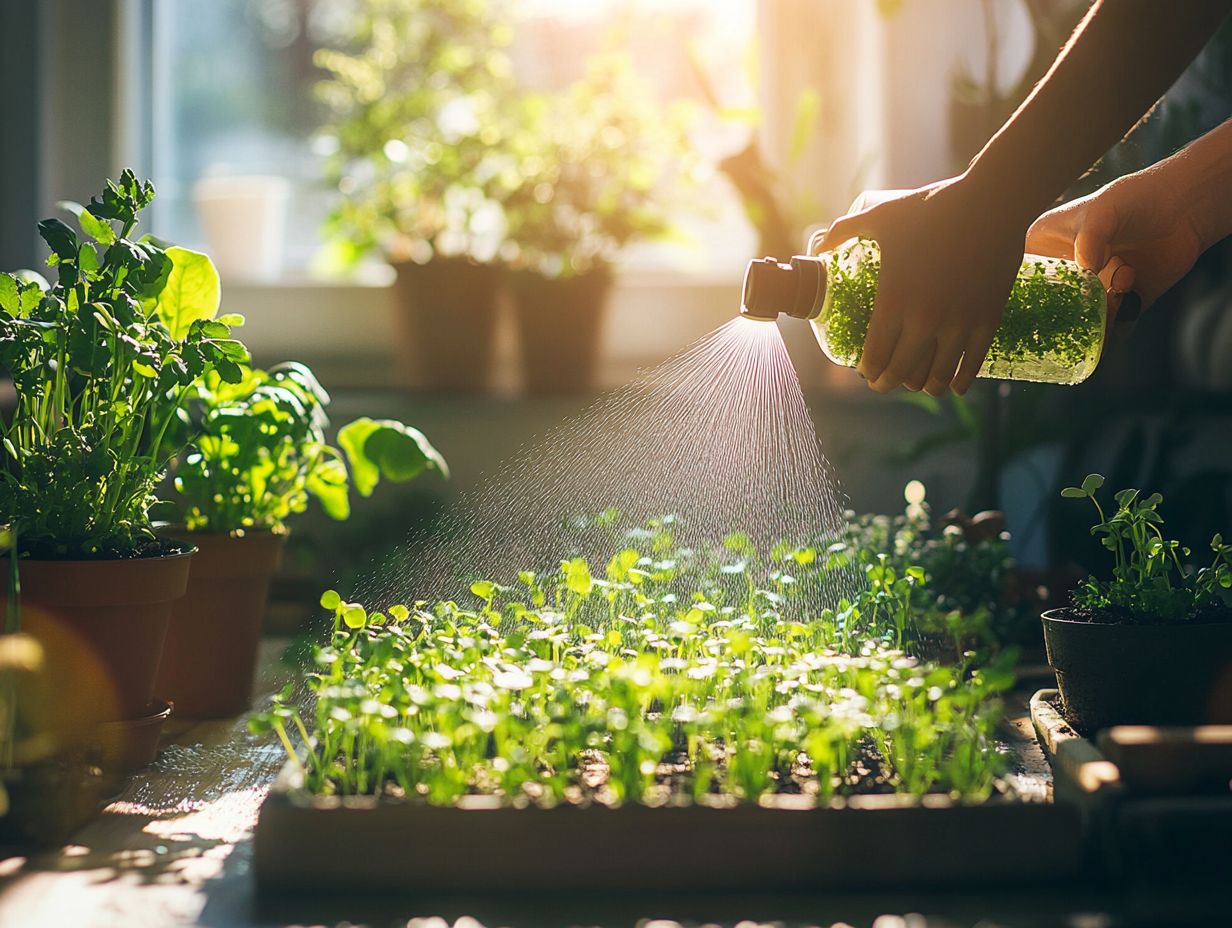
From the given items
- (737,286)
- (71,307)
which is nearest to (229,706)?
(71,307)

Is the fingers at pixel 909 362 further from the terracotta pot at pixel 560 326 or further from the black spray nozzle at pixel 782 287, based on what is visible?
the terracotta pot at pixel 560 326

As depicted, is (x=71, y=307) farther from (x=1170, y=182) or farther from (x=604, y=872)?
(x=1170, y=182)

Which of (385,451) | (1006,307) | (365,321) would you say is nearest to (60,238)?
(385,451)

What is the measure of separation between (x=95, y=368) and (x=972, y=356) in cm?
68

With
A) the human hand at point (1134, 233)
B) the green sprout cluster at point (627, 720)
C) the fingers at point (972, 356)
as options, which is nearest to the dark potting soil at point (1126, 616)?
the green sprout cluster at point (627, 720)

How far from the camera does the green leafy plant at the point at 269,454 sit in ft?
3.74

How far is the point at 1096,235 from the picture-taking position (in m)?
1.09

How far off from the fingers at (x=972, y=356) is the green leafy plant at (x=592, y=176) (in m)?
1.11

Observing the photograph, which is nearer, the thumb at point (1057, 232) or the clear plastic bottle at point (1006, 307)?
the clear plastic bottle at point (1006, 307)

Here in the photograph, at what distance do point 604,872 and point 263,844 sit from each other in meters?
0.21

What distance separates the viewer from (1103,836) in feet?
2.36

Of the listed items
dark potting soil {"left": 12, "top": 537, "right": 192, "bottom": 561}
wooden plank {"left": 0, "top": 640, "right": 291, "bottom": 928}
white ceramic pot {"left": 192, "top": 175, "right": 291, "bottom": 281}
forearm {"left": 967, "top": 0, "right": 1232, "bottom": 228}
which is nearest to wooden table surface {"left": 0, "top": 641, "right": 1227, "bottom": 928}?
wooden plank {"left": 0, "top": 640, "right": 291, "bottom": 928}

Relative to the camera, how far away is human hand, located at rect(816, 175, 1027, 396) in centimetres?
82

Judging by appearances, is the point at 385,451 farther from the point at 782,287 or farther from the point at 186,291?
the point at 782,287
